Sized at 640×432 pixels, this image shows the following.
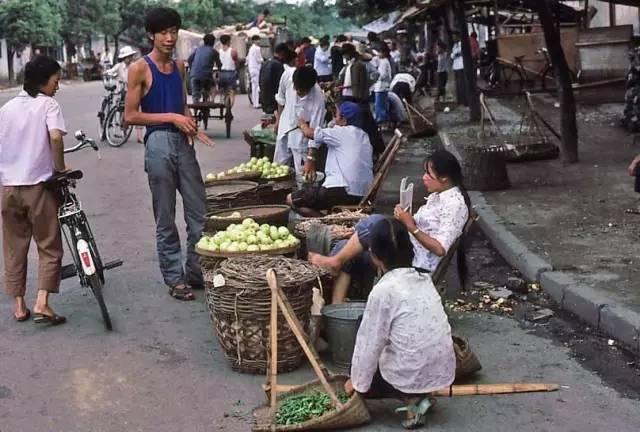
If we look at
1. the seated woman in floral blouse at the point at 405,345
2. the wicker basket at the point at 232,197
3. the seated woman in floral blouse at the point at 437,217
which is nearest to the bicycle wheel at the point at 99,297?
the seated woman in floral blouse at the point at 437,217

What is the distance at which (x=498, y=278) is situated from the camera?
807 cm

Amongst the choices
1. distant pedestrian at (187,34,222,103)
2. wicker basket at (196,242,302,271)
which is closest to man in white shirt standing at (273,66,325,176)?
wicker basket at (196,242,302,271)

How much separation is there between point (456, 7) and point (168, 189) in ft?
48.2

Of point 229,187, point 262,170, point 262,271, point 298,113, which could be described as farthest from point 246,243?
point 298,113

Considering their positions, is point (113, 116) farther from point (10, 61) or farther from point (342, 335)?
point (10, 61)

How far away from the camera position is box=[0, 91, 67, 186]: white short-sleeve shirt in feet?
21.6

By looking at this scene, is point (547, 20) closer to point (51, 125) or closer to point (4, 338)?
point (51, 125)

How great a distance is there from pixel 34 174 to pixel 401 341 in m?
3.14

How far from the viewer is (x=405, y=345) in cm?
475

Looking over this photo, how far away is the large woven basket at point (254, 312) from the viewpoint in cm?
544

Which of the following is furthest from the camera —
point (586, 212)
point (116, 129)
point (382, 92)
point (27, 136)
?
point (382, 92)

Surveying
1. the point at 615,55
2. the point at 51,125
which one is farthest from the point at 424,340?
the point at 615,55

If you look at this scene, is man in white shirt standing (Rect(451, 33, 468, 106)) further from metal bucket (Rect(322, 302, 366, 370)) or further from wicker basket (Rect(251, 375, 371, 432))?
wicker basket (Rect(251, 375, 371, 432))

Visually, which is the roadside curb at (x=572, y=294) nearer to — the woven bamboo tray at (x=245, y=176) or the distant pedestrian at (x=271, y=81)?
the woven bamboo tray at (x=245, y=176)
